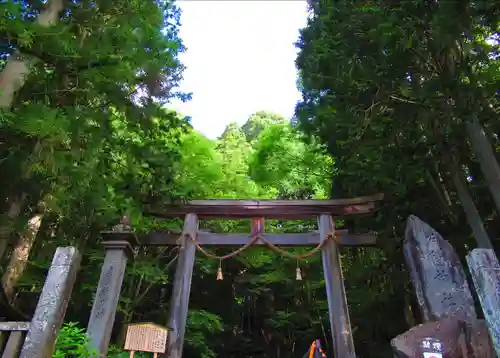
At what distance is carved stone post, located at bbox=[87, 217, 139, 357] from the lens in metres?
6.62

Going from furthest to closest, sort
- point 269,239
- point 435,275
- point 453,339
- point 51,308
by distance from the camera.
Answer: point 269,239 < point 435,275 < point 453,339 < point 51,308

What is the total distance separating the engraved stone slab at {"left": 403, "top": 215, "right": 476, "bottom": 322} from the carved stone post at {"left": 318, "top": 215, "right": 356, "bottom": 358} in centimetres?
146

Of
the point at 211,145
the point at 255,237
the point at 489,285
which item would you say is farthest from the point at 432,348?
the point at 211,145

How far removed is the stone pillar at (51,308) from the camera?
4.14m

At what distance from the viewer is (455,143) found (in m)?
8.31

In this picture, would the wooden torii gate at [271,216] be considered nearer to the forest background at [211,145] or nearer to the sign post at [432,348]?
the forest background at [211,145]

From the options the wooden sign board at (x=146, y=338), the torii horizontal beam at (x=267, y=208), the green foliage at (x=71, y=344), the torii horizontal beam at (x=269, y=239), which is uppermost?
the torii horizontal beam at (x=267, y=208)

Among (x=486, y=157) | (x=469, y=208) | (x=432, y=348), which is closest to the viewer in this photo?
(x=432, y=348)

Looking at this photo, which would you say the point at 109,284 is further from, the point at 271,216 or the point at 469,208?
the point at 469,208

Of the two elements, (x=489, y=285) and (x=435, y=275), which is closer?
(x=489, y=285)

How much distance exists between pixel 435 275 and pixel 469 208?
154 centimetres

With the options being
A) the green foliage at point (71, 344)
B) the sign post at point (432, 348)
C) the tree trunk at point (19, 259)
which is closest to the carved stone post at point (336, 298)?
the sign post at point (432, 348)

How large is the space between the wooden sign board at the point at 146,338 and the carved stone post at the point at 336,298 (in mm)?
3240

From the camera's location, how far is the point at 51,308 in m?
4.37
